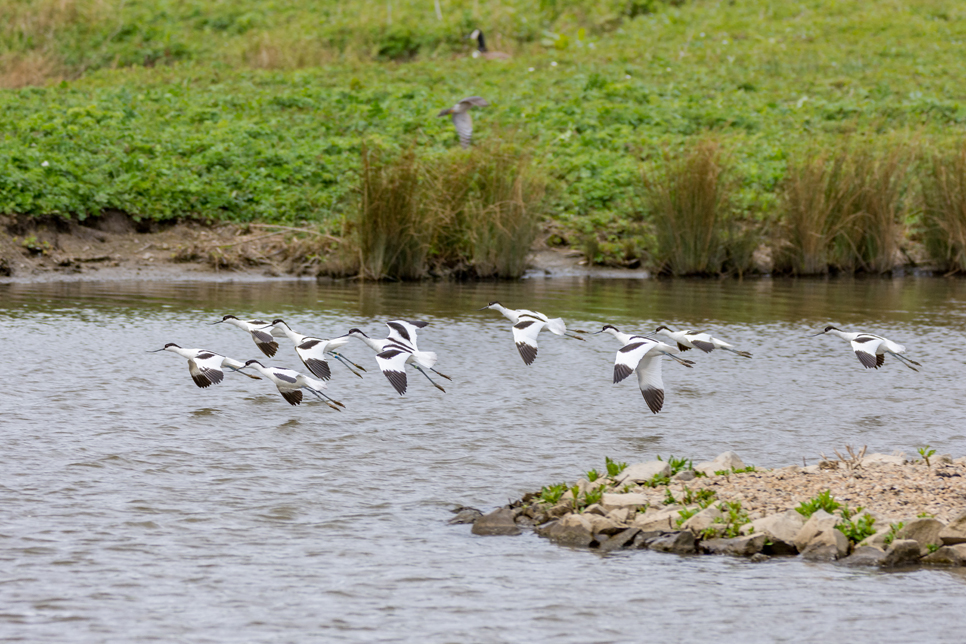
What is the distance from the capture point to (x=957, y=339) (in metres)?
10.1

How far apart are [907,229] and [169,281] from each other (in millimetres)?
10497

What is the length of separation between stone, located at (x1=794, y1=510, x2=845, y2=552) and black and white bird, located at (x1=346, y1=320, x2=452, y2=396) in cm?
238

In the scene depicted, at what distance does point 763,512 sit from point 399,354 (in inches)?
102

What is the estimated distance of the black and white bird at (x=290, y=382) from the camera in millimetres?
7090

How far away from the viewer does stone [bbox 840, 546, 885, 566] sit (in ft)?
14.7

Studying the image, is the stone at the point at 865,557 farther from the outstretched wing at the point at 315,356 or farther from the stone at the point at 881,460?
the outstretched wing at the point at 315,356

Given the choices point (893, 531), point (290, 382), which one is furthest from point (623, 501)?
point (290, 382)

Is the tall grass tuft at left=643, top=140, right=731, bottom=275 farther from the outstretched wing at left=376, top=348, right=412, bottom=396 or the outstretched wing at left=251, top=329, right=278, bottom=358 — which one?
the outstretched wing at left=376, top=348, right=412, bottom=396

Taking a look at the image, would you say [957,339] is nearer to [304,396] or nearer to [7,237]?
[304,396]

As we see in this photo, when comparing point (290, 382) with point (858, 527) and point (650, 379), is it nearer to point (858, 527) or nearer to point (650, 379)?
point (650, 379)

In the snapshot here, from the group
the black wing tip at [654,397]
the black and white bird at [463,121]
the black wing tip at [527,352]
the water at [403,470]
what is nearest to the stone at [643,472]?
the water at [403,470]

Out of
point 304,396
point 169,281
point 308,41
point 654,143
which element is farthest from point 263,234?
point 308,41

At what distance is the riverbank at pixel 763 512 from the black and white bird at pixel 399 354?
1.50m

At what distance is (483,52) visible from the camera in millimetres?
25312
